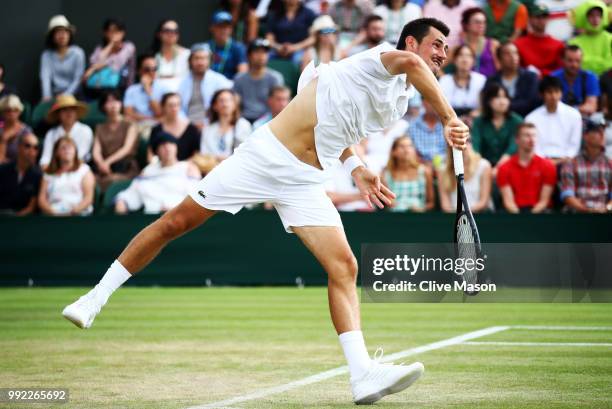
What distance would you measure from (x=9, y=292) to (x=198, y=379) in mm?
7246

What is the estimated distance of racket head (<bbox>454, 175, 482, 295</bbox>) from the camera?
602 centimetres

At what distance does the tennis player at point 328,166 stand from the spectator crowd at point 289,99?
6697 mm

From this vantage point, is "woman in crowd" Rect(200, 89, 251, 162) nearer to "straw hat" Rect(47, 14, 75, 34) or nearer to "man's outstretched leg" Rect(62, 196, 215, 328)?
"straw hat" Rect(47, 14, 75, 34)

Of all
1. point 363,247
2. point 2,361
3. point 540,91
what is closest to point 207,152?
point 363,247

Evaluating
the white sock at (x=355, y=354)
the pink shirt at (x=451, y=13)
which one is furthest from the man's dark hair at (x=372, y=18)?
the white sock at (x=355, y=354)

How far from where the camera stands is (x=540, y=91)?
15.2 metres

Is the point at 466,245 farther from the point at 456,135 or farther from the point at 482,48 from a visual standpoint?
the point at 482,48

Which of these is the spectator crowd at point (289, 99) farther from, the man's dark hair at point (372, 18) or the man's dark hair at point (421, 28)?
the man's dark hair at point (421, 28)

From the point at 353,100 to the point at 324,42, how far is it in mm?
9900

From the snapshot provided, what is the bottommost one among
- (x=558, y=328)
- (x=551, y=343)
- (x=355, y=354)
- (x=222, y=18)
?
(x=558, y=328)

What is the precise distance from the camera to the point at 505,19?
1714 centimetres

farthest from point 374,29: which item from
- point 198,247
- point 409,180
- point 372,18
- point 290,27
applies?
point 198,247

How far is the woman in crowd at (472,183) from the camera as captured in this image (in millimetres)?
14164

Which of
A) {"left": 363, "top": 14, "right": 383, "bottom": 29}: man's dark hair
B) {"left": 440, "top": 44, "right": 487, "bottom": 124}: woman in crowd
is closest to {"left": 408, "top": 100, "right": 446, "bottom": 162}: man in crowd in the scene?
{"left": 440, "top": 44, "right": 487, "bottom": 124}: woman in crowd
